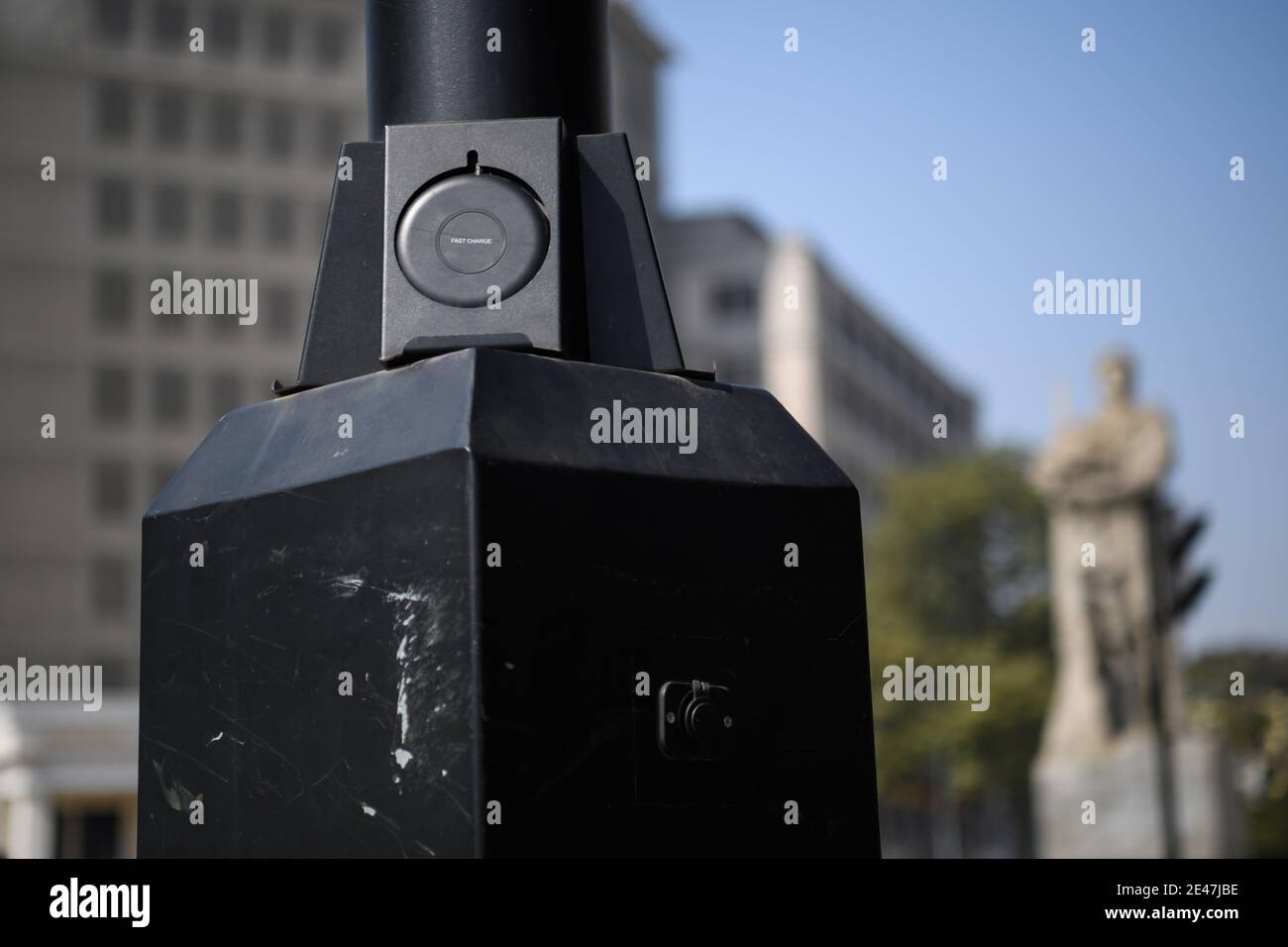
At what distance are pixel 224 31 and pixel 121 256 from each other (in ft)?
27.2

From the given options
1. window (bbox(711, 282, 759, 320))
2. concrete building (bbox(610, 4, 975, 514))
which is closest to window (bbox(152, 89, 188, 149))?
concrete building (bbox(610, 4, 975, 514))

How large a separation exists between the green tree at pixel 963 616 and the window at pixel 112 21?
26235 millimetres

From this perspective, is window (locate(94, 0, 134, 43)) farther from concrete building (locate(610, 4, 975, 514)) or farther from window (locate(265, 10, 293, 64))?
concrete building (locate(610, 4, 975, 514))

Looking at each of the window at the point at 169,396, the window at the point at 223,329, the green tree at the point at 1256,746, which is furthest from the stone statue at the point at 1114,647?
the window at the point at 223,329

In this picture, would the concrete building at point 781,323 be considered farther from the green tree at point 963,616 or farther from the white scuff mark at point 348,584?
the white scuff mark at point 348,584

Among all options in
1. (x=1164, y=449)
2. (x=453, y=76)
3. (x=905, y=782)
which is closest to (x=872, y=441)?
(x=905, y=782)

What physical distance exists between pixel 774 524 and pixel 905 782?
5095 centimetres

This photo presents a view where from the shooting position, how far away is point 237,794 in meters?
2.59

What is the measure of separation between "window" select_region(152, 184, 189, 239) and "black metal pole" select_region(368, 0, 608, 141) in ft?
175

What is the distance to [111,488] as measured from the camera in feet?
173

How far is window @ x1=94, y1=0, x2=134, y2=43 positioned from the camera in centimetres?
5484
